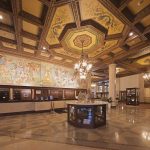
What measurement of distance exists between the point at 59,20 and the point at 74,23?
0.70 meters

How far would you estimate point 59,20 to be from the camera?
18.8ft

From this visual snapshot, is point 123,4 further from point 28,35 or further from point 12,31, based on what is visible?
point 12,31

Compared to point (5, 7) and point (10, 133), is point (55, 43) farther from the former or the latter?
point (10, 133)

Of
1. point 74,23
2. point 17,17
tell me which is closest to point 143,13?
point 74,23

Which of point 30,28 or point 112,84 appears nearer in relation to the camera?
point 30,28

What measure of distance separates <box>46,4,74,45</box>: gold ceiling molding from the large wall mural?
371 centimetres

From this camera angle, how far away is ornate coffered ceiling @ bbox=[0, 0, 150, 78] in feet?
15.6

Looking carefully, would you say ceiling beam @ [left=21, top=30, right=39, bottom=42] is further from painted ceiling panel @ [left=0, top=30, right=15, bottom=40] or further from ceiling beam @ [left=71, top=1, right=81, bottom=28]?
ceiling beam @ [left=71, top=1, right=81, bottom=28]

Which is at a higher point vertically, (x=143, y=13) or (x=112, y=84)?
(x=143, y=13)

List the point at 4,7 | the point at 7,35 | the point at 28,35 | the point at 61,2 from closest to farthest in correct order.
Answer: the point at 61,2, the point at 4,7, the point at 28,35, the point at 7,35

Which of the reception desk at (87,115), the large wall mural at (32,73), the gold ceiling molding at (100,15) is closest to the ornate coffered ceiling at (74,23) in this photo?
the gold ceiling molding at (100,15)

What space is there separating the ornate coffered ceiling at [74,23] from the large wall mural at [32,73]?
36.6 inches

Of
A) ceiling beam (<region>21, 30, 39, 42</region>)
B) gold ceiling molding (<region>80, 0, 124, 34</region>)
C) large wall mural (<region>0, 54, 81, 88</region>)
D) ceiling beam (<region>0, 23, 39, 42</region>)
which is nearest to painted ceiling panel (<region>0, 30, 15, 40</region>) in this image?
ceiling beam (<region>0, 23, 39, 42</region>)

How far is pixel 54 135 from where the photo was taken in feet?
15.6
